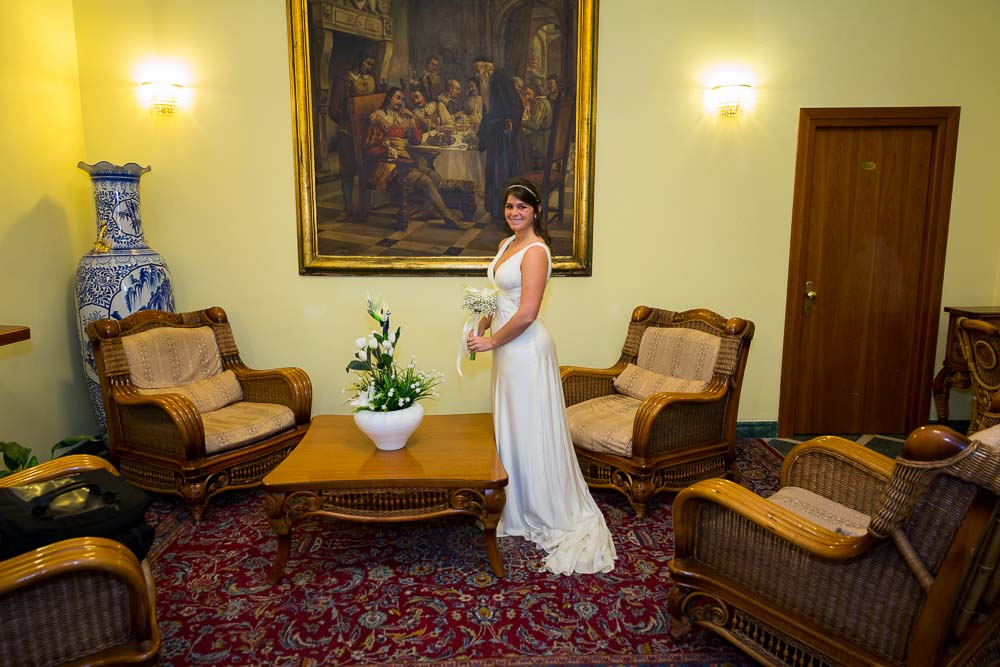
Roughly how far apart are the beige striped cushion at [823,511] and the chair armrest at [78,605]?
2085 millimetres

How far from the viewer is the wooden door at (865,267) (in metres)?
4.32

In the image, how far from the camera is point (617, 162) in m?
4.28

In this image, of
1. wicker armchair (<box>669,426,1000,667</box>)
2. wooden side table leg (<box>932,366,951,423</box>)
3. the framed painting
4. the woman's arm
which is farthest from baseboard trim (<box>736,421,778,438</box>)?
the woman's arm

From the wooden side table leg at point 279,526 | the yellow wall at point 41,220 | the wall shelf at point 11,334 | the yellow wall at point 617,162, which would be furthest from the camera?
the yellow wall at point 617,162

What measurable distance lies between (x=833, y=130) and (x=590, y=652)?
383cm

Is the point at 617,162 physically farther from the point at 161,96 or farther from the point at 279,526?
the point at 279,526

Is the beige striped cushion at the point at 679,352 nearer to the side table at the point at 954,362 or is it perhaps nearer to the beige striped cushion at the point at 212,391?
the side table at the point at 954,362

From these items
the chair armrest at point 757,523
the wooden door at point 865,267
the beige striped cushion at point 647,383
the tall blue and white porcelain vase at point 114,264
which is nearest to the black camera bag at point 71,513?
the chair armrest at point 757,523

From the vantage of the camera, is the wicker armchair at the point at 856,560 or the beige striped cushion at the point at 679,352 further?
the beige striped cushion at the point at 679,352

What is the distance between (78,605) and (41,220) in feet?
9.79

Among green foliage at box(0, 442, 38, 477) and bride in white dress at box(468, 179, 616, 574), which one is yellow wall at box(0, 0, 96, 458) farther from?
bride in white dress at box(468, 179, 616, 574)

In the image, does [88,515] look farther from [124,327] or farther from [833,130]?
[833,130]

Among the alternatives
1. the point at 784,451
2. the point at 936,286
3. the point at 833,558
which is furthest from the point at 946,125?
the point at 833,558

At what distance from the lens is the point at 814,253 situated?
4.44 m
